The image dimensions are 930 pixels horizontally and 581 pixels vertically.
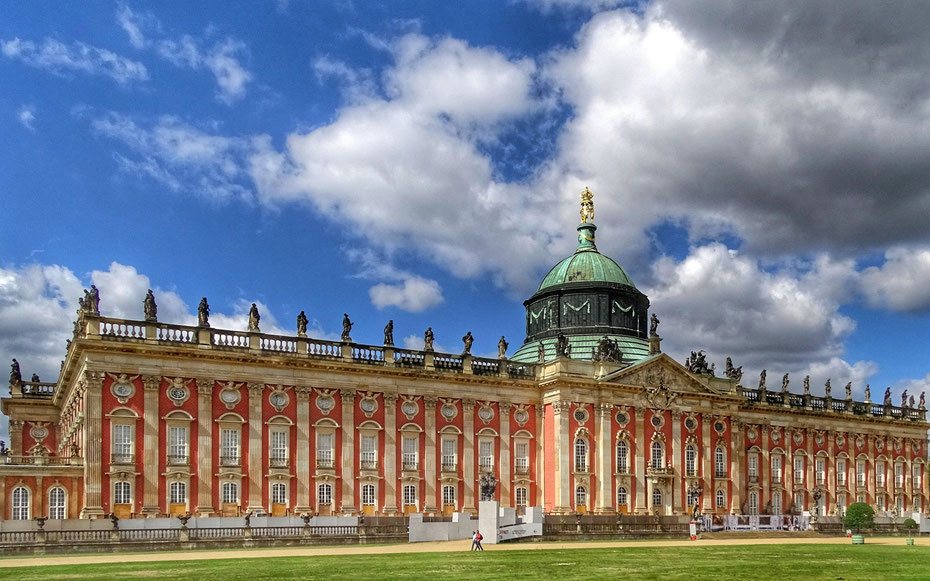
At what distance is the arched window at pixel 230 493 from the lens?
5547 cm

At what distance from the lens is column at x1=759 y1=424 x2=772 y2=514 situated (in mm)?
79938

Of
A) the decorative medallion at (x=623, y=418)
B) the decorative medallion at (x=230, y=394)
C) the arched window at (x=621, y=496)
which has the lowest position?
the arched window at (x=621, y=496)

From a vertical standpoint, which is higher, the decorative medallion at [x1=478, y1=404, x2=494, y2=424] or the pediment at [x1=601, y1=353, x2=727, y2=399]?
the pediment at [x1=601, y1=353, x2=727, y2=399]

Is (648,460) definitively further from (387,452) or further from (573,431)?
(387,452)

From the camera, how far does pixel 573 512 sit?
65500 mm

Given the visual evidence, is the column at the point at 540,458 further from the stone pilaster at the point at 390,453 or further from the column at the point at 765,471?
the column at the point at 765,471

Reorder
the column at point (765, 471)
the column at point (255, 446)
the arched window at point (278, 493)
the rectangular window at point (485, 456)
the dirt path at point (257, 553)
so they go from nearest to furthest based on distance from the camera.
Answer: the dirt path at point (257, 553)
the column at point (255, 446)
the arched window at point (278, 493)
the rectangular window at point (485, 456)
the column at point (765, 471)

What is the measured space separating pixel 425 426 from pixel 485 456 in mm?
5226

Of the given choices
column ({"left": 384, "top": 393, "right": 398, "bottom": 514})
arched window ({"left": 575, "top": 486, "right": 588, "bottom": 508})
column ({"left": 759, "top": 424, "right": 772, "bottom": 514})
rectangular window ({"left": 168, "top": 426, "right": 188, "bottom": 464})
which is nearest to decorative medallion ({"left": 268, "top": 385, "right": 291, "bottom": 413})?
rectangular window ({"left": 168, "top": 426, "right": 188, "bottom": 464})

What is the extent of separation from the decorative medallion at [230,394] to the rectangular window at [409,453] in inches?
462

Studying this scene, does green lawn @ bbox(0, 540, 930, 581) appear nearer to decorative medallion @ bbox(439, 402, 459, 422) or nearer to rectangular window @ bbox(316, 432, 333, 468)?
rectangular window @ bbox(316, 432, 333, 468)

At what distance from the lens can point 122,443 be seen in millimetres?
52562

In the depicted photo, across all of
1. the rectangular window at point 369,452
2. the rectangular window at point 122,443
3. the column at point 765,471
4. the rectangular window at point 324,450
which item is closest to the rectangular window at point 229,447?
the rectangular window at point 324,450

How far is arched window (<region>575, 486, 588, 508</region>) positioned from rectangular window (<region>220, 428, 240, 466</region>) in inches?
951
